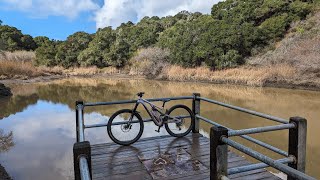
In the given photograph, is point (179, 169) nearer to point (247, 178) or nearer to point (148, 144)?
point (247, 178)

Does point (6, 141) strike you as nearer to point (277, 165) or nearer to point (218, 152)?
point (218, 152)

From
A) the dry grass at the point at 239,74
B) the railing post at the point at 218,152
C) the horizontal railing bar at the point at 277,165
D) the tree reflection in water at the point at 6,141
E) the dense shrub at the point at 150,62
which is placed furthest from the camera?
the dense shrub at the point at 150,62

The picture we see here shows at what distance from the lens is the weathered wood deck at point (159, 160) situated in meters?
3.55

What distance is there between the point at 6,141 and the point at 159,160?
502 cm

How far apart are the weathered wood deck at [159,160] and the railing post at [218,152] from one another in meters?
1.27

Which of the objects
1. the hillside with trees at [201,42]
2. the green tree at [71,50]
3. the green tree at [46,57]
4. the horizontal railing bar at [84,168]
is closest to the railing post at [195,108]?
the horizontal railing bar at [84,168]

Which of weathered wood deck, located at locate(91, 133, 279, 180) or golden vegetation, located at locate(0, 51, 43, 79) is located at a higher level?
golden vegetation, located at locate(0, 51, 43, 79)

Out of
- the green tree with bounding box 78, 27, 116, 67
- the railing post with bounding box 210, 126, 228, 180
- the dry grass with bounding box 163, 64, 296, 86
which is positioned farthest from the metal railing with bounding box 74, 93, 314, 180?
the green tree with bounding box 78, 27, 116, 67

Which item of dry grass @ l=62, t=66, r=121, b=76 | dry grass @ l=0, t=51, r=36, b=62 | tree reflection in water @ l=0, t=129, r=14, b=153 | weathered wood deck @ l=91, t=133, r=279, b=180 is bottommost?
tree reflection in water @ l=0, t=129, r=14, b=153

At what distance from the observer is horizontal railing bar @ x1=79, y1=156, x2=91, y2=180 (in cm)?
157

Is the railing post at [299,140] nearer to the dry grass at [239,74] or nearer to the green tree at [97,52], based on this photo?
→ the dry grass at [239,74]

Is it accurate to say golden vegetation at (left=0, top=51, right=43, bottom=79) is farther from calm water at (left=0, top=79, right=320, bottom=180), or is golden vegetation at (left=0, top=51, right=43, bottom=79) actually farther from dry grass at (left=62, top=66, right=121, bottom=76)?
calm water at (left=0, top=79, right=320, bottom=180)

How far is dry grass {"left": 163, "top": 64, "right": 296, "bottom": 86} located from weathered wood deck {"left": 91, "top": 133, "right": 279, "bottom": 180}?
47.4ft

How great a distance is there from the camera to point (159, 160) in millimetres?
4027
